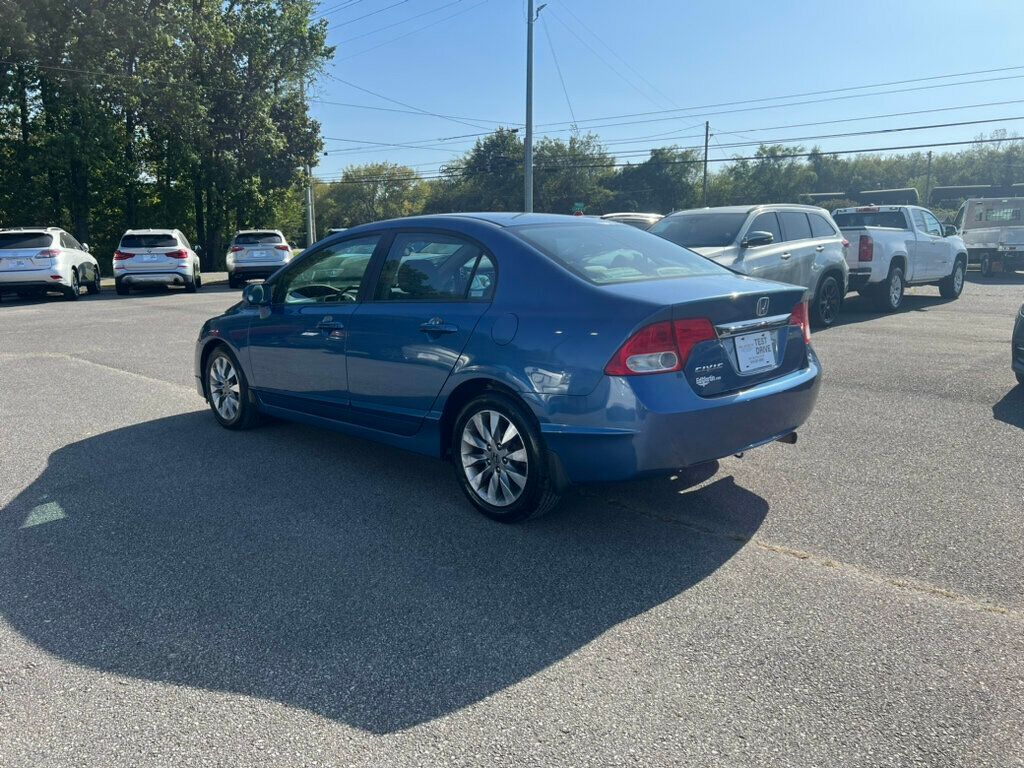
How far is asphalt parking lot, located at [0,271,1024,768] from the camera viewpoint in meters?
2.65

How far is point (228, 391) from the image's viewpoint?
655cm

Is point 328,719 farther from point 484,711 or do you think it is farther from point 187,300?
point 187,300

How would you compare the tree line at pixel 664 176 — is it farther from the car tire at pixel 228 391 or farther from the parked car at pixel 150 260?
the car tire at pixel 228 391

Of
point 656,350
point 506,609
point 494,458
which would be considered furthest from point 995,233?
point 506,609

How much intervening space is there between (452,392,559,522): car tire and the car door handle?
407mm

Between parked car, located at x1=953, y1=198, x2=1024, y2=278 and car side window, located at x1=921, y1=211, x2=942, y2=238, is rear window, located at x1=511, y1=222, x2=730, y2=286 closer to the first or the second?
car side window, located at x1=921, y1=211, x2=942, y2=238

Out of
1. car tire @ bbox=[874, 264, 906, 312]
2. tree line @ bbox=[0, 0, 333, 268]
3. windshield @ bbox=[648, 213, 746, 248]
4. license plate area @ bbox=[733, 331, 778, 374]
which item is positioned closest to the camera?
license plate area @ bbox=[733, 331, 778, 374]

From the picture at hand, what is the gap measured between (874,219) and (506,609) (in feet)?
45.4

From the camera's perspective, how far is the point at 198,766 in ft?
8.27

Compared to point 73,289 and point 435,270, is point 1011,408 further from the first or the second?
point 73,289

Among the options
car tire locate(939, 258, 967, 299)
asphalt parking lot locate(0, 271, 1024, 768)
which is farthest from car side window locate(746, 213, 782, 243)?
car tire locate(939, 258, 967, 299)

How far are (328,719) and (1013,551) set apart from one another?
322 centimetres

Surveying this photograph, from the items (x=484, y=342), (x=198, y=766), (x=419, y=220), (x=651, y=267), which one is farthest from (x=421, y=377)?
(x=198, y=766)

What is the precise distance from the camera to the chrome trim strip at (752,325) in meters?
4.12
